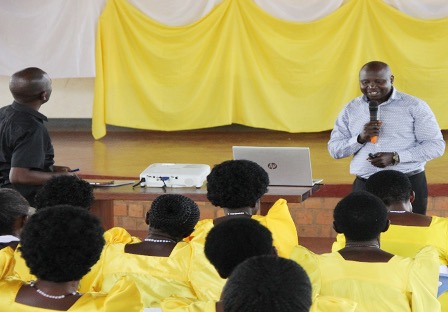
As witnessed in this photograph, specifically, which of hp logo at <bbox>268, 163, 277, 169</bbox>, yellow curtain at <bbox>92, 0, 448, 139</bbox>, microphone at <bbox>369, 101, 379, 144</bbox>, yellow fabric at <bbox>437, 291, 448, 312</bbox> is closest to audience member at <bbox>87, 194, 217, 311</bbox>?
yellow fabric at <bbox>437, 291, 448, 312</bbox>

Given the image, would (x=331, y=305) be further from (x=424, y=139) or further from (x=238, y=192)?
(x=424, y=139)

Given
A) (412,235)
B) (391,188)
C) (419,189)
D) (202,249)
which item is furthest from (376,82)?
(202,249)

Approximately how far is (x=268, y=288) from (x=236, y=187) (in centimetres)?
177

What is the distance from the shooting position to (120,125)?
31.8ft

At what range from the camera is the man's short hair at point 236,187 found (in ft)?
11.2

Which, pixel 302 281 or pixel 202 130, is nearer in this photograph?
pixel 302 281

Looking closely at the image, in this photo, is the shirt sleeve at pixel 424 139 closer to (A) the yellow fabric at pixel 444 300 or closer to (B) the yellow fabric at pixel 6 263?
(A) the yellow fabric at pixel 444 300

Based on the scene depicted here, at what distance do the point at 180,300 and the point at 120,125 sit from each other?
7508 mm

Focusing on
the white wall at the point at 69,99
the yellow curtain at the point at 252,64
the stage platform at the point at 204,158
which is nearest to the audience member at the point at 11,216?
the stage platform at the point at 204,158

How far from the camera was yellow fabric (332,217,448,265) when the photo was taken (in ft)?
11.0

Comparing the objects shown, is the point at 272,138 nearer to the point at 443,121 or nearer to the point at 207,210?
the point at 443,121

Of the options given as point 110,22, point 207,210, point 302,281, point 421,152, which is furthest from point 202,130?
point 302,281

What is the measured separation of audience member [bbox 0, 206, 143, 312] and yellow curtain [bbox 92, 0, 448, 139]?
23.3ft

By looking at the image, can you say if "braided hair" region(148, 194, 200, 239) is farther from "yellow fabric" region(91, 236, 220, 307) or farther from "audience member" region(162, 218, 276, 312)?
"audience member" region(162, 218, 276, 312)
